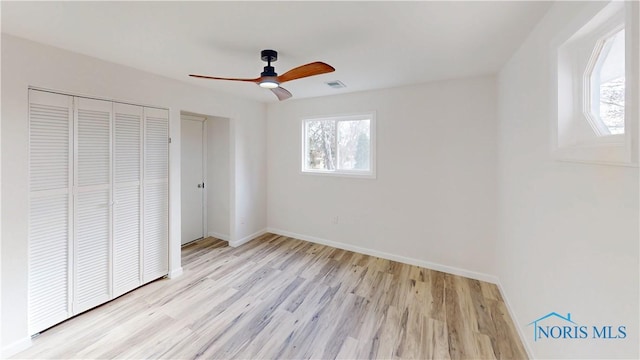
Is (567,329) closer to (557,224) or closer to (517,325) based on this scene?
(557,224)

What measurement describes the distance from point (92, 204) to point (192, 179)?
1781 mm

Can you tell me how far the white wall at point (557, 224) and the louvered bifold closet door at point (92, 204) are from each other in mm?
3470

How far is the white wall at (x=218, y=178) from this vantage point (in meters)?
4.00

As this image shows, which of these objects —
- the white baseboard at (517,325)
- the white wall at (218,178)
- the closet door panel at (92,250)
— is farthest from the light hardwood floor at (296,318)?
the white wall at (218,178)

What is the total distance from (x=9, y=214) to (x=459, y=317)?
3.70m

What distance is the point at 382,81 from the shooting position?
2967 millimetres

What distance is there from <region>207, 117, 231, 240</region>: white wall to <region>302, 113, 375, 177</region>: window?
1300mm

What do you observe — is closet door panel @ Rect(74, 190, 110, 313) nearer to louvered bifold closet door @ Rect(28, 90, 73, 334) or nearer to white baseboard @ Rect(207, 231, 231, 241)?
louvered bifold closet door @ Rect(28, 90, 73, 334)

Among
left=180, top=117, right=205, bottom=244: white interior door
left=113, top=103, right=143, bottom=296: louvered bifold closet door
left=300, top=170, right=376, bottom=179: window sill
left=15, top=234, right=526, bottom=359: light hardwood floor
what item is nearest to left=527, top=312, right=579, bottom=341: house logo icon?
left=15, top=234, right=526, bottom=359: light hardwood floor

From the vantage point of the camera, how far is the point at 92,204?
2.24 m

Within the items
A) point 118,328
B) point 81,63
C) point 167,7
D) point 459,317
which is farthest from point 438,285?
point 81,63

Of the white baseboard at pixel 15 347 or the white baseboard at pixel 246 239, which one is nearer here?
the white baseboard at pixel 15 347

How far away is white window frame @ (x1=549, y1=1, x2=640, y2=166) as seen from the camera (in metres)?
0.86

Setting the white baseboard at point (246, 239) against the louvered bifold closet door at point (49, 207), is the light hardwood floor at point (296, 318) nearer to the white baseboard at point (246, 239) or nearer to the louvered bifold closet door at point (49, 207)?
the louvered bifold closet door at point (49, 207)
